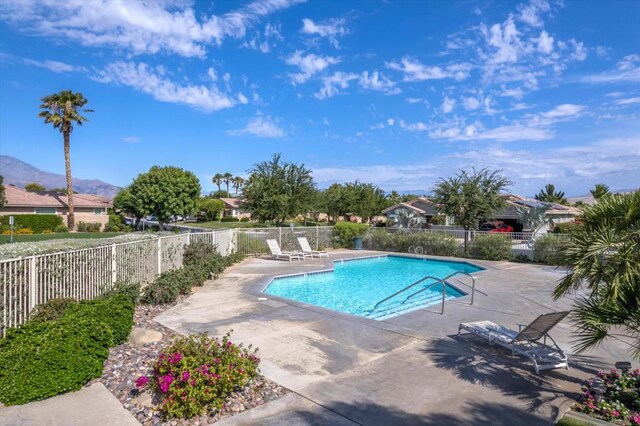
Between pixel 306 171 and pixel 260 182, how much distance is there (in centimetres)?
349

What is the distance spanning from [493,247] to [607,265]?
53.2 feet

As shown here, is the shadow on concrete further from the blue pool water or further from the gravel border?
the blue pool water

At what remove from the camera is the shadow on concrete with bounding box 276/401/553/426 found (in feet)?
13.9

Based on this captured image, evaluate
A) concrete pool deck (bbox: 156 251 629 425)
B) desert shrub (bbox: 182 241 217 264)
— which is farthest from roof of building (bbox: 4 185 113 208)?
concrete pool deck (bbox: 156 251 629 425)

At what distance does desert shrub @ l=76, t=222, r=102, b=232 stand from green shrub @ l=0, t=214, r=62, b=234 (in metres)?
1.75

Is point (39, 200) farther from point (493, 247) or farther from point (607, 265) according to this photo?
point (607, 265)

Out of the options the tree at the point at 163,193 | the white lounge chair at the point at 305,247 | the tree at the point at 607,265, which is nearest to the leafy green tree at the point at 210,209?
the tree at the point at 163,193

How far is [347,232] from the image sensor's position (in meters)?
25.3

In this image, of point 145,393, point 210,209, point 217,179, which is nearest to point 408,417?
point 145,393

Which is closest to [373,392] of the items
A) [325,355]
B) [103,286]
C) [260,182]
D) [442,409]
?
[442,409]

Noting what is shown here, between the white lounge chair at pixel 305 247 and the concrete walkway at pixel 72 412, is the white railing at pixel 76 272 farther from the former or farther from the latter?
the white lounge chair at pixel 305 247

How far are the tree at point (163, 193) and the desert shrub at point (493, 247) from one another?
2849 centimetres

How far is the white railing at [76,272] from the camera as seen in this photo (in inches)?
233

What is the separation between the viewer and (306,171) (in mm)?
27938
